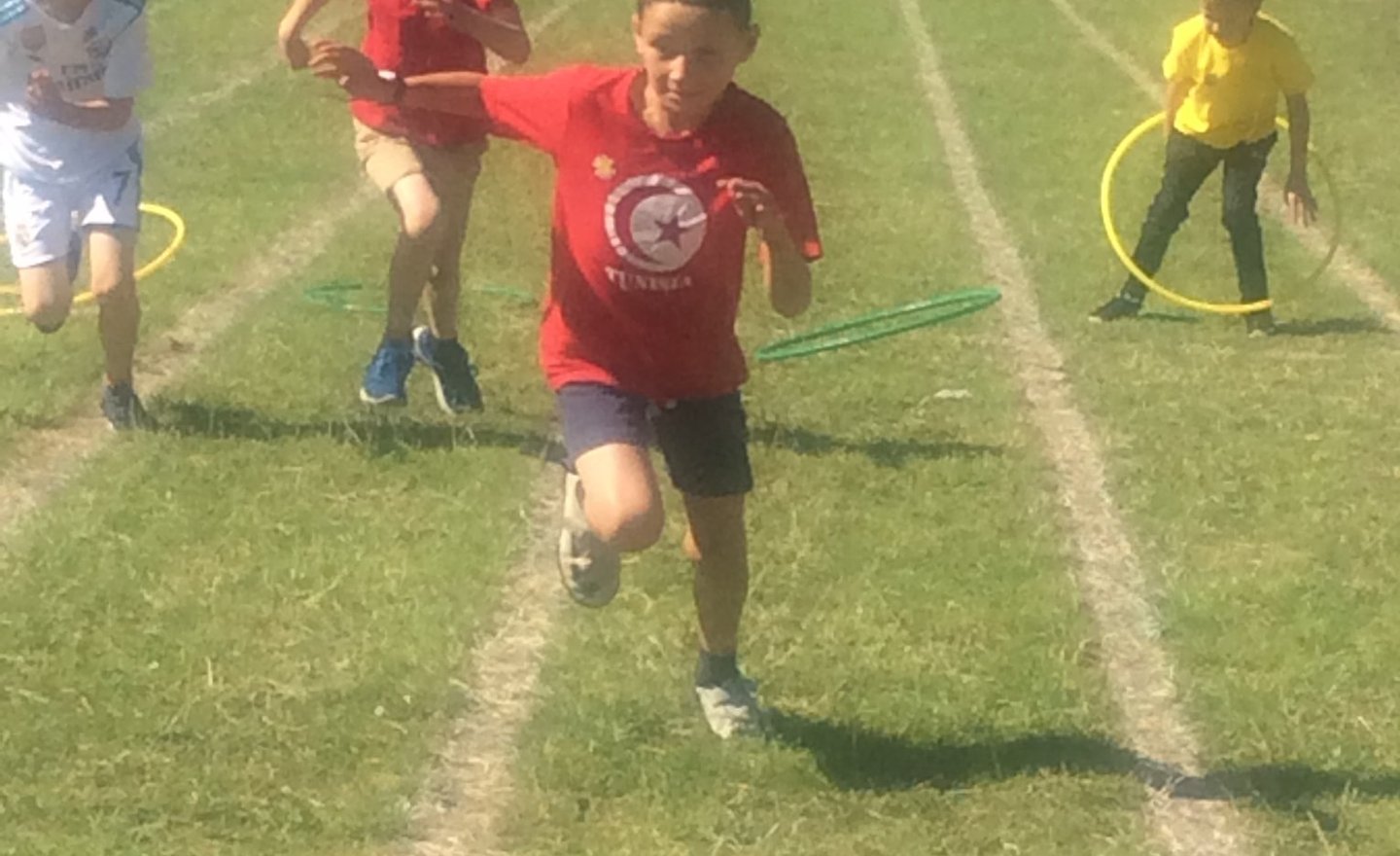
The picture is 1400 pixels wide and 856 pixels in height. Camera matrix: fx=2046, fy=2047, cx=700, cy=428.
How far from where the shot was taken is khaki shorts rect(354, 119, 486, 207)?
7387mm

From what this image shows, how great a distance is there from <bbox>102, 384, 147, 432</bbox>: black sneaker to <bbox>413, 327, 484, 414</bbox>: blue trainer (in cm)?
108

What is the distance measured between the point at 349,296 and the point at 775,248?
5.07 metres

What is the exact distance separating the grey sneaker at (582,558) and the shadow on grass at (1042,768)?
0.57m

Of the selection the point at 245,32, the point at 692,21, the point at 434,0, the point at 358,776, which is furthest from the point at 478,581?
the point at 245,32

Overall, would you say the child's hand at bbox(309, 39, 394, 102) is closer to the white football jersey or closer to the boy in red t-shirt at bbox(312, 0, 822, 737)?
the boy in red t-shirt at bbox(312, 0, 822, 737)

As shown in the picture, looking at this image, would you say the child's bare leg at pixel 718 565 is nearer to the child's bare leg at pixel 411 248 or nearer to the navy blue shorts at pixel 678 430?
the navy blue shorts at pixel 678 430

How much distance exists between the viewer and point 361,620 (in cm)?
588

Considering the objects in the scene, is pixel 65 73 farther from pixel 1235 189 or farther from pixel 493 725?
pixel 1235 189

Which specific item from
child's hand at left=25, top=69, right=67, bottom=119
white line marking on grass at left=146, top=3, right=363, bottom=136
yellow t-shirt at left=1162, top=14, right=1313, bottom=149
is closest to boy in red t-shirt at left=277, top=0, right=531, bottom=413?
child's hand at left=25, top=69, right=67, bottom=119

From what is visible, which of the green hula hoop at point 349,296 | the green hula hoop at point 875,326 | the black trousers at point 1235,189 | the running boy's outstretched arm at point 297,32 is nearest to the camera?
the running boy's outstretched arm at point 297,32

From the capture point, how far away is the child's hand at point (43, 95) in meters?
7.12

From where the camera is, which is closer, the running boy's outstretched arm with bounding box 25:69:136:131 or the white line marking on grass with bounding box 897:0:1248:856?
the white line marking on grass with bounding box 897:0:1248:856

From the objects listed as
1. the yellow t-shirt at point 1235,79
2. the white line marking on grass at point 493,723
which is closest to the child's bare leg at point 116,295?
the white line marking on grass at point 493,723

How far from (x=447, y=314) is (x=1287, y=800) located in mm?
4037
